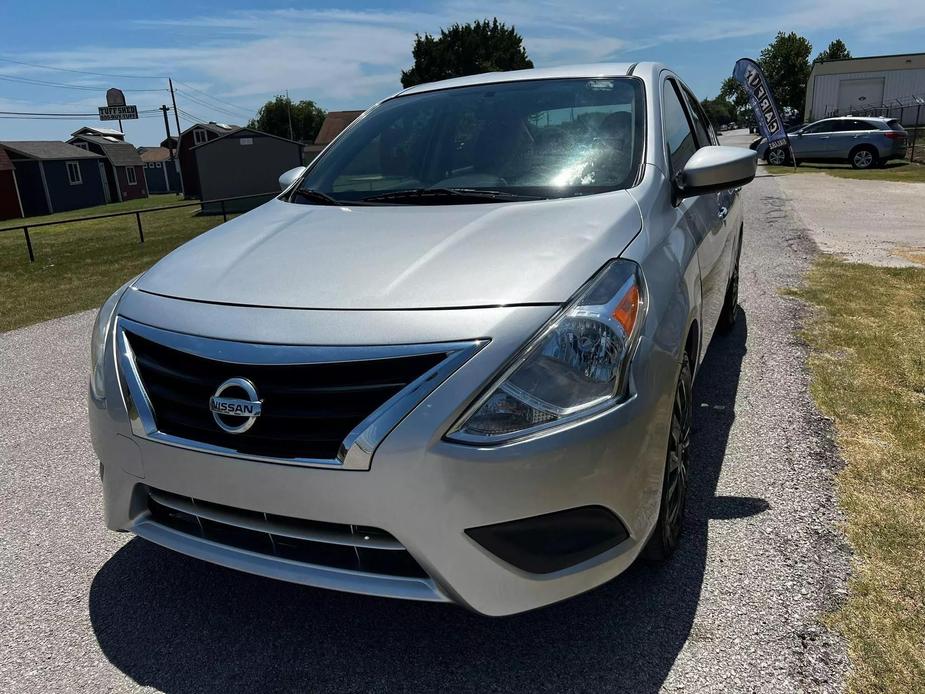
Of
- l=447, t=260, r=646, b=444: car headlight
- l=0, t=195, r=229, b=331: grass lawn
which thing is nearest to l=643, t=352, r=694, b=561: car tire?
l=447, t=260, r=646, b=444: car headlight

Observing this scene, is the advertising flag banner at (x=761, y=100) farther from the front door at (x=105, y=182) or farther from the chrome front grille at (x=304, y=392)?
the front door at (x=105, y=182)

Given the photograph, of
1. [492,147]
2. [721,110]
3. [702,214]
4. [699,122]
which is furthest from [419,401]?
[721,110]

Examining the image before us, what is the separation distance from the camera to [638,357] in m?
1.96

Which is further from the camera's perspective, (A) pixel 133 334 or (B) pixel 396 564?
(A) pixel 133 334

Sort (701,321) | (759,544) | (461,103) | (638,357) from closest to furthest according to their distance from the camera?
(638,357), (759,544), (701,321), (461,103)

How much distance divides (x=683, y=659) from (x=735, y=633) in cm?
21

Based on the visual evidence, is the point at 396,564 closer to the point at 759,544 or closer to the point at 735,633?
the point at 735,633

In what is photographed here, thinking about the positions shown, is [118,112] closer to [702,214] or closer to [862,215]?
[862,215]

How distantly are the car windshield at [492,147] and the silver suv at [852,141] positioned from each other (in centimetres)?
2201

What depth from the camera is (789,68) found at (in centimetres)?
8481

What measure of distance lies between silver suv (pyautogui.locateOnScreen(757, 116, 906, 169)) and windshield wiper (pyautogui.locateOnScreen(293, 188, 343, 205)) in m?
22.6

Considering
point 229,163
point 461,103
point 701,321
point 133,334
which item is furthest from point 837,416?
point 229,163

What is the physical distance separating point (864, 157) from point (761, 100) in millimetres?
4343

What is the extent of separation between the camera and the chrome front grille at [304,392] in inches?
70.4
